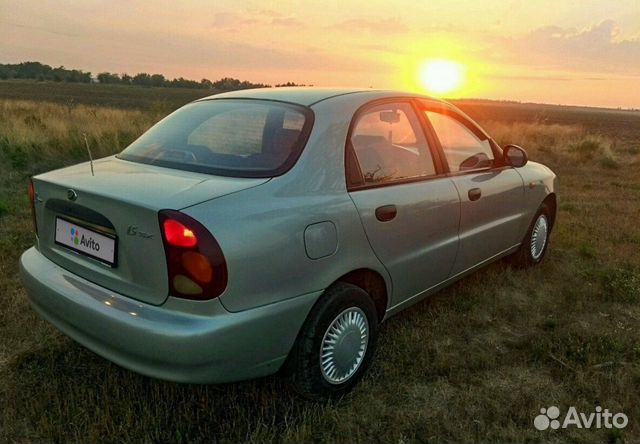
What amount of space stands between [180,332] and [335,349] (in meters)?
0.85

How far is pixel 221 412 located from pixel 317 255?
938 millimetres

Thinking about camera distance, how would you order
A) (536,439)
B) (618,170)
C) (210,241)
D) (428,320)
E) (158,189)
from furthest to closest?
(618,170) → (428,320) → (536,439) → (158,189) → (210,241)

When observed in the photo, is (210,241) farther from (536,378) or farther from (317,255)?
(536,378)

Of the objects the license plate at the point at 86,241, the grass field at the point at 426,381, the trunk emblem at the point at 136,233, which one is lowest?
the grass field at the point at 426,381

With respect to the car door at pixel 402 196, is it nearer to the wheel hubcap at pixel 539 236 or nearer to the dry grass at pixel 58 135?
the wheel hubcap at pixel 539 236

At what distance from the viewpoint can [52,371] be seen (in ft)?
9.16

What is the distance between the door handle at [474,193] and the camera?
11.2ft

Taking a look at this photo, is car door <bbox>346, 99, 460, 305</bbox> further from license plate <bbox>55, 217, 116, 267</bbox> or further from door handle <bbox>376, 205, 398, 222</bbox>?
license plate <bbox>55, 217, 116, 267</bbox>

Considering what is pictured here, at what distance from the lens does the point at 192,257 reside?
6.46 feet

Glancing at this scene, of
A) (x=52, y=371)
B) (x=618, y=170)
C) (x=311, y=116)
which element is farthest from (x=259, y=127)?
(x=618, y=170)

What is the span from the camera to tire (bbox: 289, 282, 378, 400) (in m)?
2.37

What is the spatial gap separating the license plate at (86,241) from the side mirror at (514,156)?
9.74 feet
